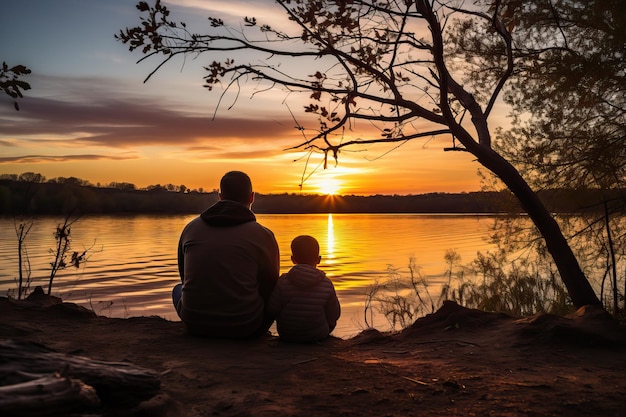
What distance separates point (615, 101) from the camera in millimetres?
9758

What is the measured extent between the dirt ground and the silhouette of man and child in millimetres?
193

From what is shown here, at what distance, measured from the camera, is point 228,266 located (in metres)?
5.26

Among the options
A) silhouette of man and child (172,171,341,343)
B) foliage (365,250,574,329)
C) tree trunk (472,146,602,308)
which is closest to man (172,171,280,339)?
silhouette of man and child (172,171,341,343)

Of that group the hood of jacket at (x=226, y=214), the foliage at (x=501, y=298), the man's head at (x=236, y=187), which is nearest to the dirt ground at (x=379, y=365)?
the hood of jacket at (x=226, y=214)

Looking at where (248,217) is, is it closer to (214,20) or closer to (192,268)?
(192,268)

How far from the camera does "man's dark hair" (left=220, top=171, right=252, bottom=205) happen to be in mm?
5562

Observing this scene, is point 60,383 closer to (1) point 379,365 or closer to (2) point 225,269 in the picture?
(2) point 225,269

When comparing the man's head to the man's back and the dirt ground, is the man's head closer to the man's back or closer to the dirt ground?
the man's back

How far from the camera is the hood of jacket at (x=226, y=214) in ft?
17.7

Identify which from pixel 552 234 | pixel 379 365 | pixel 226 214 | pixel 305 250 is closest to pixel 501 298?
pixel 552 234

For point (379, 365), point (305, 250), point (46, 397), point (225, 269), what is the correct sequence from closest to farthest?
point (46, 397)
point (379, 365)
point (225, 269)
point (305, 250)

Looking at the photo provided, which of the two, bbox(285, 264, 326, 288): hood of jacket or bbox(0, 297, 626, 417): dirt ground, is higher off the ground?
bbox(285, 264, 326, 288): hood of jacket

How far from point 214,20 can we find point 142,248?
2353 cm

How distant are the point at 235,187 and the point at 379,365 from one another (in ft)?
7.34
